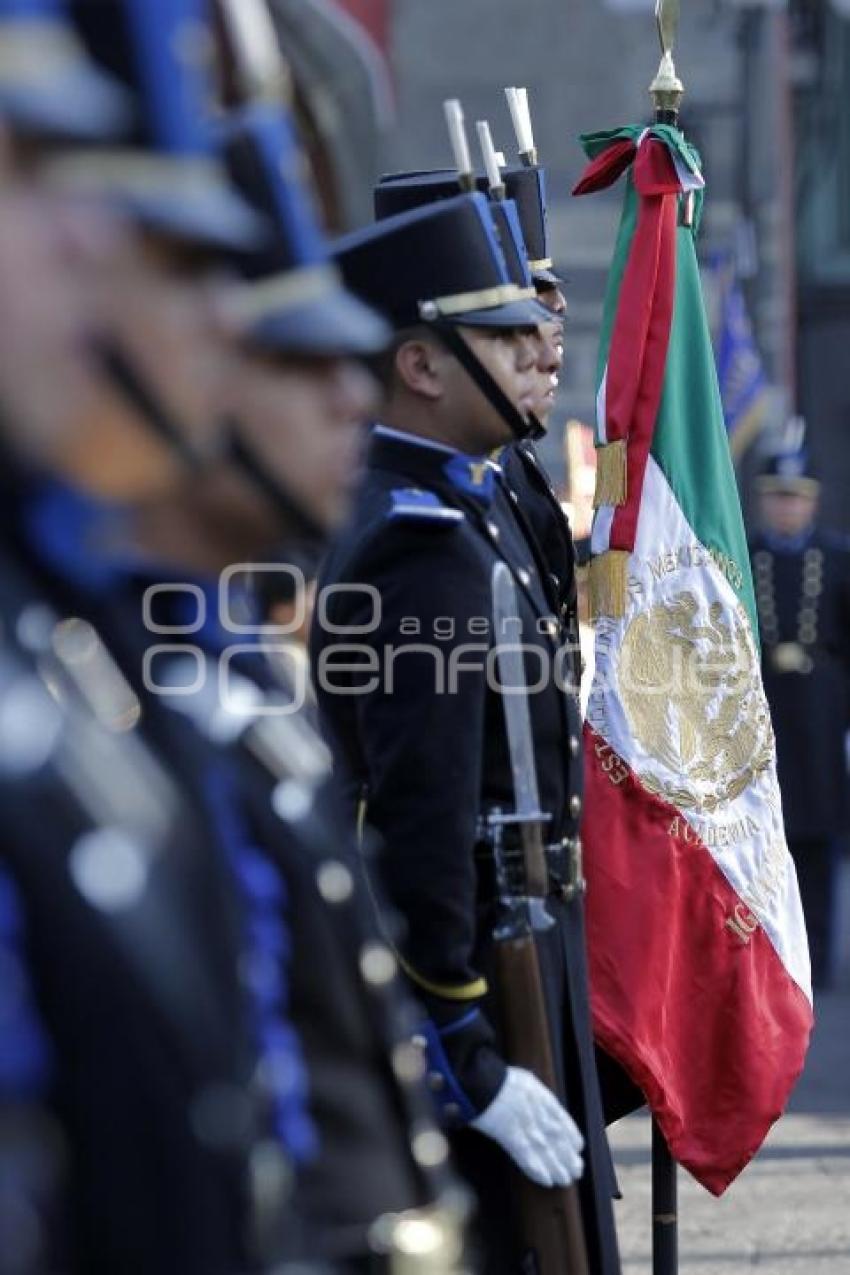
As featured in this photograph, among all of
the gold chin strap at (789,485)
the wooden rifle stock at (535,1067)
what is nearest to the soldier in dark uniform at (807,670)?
the gold chin strap at (789,485)

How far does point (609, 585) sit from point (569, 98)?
31.1 ft

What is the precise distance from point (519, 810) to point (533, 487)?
0.81 meters

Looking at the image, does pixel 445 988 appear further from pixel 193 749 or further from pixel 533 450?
pixel 193 749

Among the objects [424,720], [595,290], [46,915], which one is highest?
[595,290]

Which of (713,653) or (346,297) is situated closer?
(346,297)

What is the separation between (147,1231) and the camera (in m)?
1.36

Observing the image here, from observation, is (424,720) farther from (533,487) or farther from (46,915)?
(46,915)

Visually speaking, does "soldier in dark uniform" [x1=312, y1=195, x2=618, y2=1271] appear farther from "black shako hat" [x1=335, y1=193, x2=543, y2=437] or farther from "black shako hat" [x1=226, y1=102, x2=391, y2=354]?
"black shako hat" [x1=226, y1=102, x2=391, y2=354]

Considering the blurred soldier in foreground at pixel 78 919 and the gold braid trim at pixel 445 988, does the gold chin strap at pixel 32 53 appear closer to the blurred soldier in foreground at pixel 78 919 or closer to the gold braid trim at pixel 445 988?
the blurred soldier in foreground at pixel 78 919

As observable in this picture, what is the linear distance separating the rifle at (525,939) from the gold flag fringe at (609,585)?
3.52 ft

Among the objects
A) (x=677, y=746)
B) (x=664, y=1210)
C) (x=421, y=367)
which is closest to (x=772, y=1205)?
(x=664, y=1210)

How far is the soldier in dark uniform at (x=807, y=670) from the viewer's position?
28.5 ft

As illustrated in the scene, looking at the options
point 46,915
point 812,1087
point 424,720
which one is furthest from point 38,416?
point 812,1087

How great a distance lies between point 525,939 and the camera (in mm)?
3074
